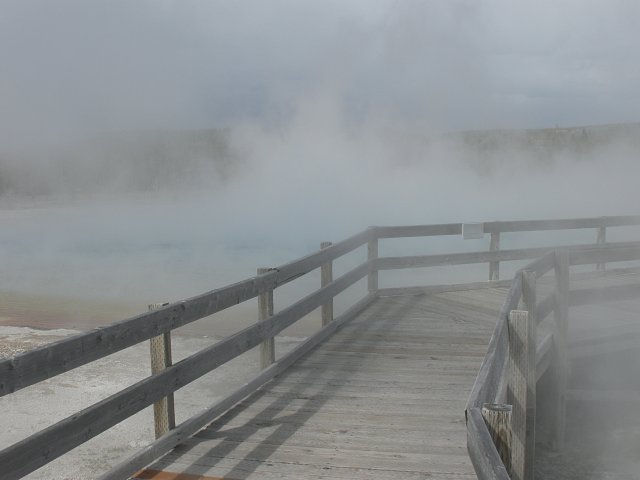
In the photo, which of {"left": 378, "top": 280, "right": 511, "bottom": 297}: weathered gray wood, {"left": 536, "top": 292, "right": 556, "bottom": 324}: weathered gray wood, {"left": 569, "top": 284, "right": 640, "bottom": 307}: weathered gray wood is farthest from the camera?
{"left": 378, "top": 280, "right": 511, "bottom": 297}: weathered gray wood

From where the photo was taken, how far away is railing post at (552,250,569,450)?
6262 millimetres

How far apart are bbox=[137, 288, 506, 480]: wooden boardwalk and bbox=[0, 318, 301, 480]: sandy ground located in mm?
2024

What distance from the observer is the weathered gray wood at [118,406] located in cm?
258

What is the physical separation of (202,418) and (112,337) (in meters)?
1.21

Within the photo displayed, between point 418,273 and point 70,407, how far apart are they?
1271 cm

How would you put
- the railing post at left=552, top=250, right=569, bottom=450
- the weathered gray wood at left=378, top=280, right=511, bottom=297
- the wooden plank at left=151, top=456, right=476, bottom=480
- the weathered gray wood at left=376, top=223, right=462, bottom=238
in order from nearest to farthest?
the wooden plank at left=151, top=456, right=476, bottom=480 → the railing post at left=552, top=250, right=569, bottom=450 → the weathered gray wood at left=376, top=223, right=462, bottom=238 → the weathered gray wood at left=378, top=280, right=511, bottom=297

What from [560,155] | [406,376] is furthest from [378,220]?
[560,155]

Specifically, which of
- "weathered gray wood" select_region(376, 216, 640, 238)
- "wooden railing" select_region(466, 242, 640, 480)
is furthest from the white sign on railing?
"wooden railing" select_region(466, 242, 640, 480)

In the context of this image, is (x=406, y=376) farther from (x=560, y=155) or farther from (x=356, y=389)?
(x=560, y=155)

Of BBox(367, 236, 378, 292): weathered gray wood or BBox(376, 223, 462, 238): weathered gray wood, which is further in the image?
BBox(376, 223, 462, 238): weathered gray wood

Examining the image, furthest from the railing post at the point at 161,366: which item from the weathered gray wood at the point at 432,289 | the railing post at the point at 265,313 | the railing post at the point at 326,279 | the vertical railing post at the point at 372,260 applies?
the weathered gray wood at the point at 432,289

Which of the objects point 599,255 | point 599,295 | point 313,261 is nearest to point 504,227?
point 599,295

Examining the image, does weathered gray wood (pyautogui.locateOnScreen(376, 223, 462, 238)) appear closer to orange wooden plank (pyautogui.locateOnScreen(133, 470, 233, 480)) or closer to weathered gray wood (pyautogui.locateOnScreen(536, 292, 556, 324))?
weathered gray wood (pyautogui.locateOnScreen(536, 292, 556, 324))

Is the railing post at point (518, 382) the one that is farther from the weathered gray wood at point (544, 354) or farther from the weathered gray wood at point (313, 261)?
the weathered gray wood at point (544, 354)
